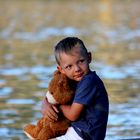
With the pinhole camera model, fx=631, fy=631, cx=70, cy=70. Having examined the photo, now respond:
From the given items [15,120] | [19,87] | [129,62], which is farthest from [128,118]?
[129,62]

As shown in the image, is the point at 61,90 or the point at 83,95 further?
the point at 61,90

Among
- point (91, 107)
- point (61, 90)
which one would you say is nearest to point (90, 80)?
point (91, 107)

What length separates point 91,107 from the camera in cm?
486

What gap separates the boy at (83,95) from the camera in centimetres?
480

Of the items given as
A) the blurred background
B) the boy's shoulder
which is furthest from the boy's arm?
the blurred background

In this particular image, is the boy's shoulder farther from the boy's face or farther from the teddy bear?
the teddy bear

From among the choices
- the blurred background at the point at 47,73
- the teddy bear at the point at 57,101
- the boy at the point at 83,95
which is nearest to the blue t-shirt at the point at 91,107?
the boy at the point at 83,95

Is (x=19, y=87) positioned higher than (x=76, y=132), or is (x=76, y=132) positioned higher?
(x=19, y=87)

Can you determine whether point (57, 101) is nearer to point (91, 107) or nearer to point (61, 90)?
point (61, 90)

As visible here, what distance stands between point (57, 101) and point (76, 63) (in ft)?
1.22

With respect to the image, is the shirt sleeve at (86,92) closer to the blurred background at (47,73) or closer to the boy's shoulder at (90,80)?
the boy's shoulder at (90,80)

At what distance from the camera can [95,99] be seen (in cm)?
485

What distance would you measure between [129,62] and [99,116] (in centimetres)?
1214

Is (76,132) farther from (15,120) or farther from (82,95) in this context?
(15,120)
